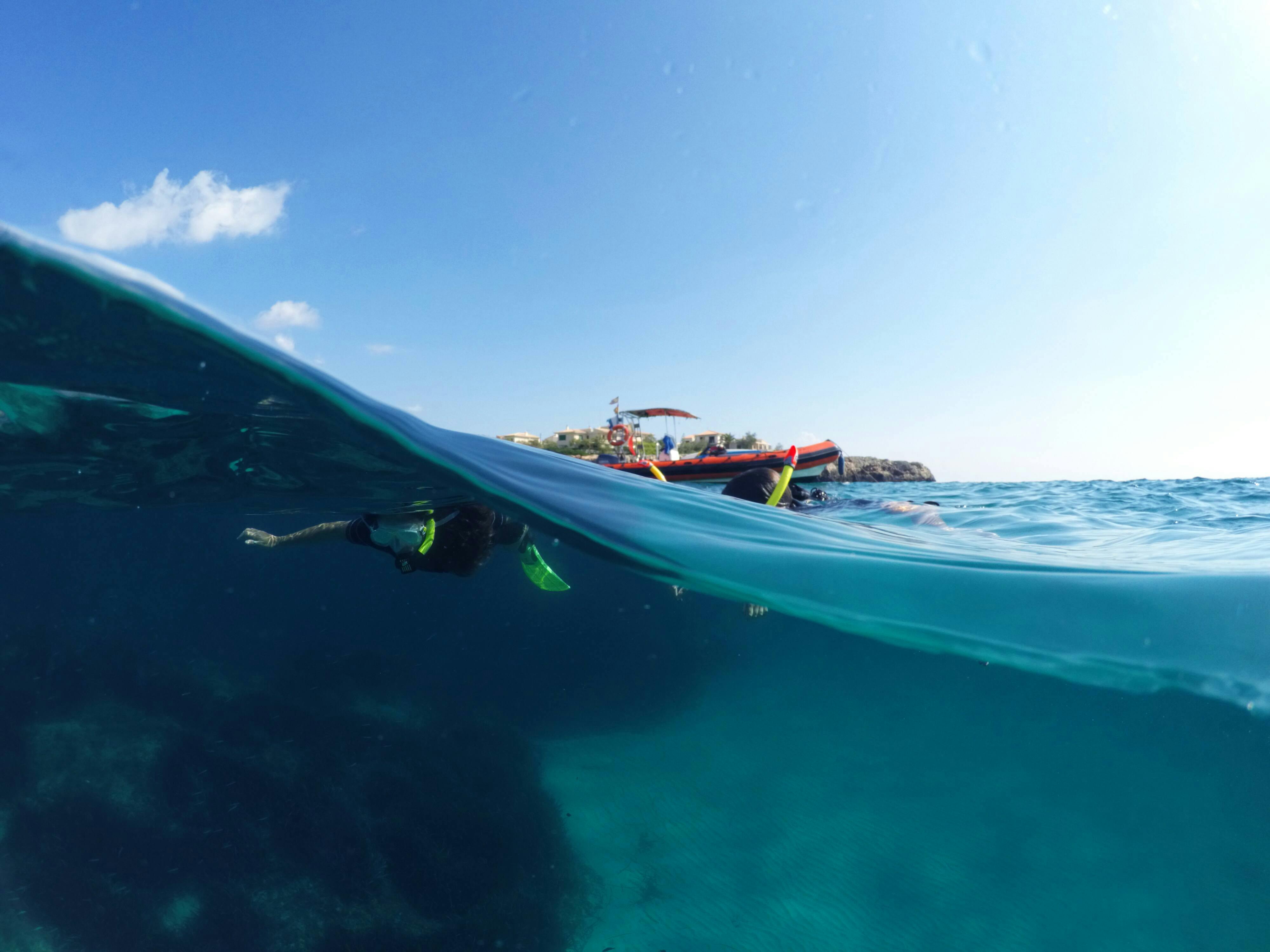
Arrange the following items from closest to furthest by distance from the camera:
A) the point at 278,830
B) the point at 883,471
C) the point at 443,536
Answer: the point at 278,830, the point at 443,536, the point at 883,471

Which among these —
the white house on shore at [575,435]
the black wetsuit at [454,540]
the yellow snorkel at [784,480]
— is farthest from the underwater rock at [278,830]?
the white house on shore at [575,435]

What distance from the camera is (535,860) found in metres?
4.33

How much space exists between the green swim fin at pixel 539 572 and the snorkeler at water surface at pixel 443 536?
0.37 m

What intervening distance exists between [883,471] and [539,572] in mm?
48130

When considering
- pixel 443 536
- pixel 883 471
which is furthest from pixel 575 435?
pixel 443 536

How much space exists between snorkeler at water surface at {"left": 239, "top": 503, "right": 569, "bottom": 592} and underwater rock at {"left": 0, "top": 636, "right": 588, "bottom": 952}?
6.38ft

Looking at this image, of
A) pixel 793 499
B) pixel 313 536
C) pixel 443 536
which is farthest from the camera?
pixel 793 499

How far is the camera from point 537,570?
7.87 m

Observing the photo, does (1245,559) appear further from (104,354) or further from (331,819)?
(104,354)

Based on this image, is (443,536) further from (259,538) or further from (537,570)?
→ (259,538)

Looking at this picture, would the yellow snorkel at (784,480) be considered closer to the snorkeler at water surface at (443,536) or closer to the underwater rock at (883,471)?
the snorkeler at water surface at (443,536)

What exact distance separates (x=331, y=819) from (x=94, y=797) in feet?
9.99

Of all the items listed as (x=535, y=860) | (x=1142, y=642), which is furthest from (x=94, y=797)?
(x=1142, y=642)

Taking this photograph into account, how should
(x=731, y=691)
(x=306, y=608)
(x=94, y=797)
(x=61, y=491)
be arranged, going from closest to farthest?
(x=94, y=797) → (x=731, y=691) → (x=61, y=491) → (x=306, y=608)
